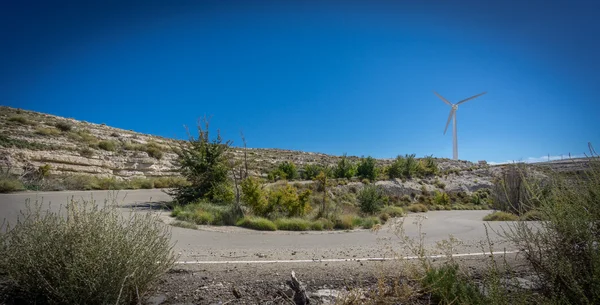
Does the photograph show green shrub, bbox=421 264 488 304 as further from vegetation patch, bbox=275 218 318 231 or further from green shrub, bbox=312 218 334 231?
green shrub, bbox=312 218 334 231

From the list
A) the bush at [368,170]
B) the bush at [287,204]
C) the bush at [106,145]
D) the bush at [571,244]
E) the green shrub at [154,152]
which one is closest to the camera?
the bush at [571,244]

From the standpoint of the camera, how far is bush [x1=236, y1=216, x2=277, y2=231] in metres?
12.9

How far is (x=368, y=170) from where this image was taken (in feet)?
131

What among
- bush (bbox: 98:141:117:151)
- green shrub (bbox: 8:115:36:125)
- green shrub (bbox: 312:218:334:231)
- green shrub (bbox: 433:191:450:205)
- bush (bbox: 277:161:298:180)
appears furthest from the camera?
bush (bbox: 277:161:298:180)

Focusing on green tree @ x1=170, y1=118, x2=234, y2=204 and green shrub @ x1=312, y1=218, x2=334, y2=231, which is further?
green tree @ x1=170, y1=118, x2=234, y2=204

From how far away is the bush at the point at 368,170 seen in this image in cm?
3931

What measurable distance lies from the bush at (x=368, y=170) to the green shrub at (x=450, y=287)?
34.4m

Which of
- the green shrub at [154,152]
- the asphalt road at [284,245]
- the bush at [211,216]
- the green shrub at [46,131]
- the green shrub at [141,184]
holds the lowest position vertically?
the asphalt road at [284,245]

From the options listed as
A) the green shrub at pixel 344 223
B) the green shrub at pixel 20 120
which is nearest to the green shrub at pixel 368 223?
the green shrub at pixel 344 223

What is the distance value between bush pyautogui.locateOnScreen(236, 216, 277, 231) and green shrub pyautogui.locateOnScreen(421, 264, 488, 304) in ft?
28.5

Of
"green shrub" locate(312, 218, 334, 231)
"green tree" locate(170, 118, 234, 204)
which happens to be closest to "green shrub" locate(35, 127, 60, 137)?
"green tree" locate(170, 118, 234, 204)

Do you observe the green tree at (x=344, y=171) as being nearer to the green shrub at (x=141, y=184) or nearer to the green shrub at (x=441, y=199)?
the green shrub at (x=441, y=199)

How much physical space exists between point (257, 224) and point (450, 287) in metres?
9.34

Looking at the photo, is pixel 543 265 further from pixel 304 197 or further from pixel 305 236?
pixel 304 197
